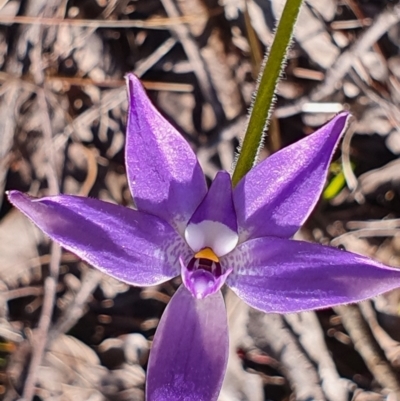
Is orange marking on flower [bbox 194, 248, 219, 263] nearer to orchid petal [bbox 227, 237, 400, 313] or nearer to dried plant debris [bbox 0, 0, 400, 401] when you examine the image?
orchid petal [bbox 227, 237, 400, 313]

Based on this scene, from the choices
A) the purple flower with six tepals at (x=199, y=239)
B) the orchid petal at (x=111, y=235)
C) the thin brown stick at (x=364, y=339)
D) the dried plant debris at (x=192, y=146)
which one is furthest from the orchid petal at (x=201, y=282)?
the thin brown stick at (x=364, y=339)

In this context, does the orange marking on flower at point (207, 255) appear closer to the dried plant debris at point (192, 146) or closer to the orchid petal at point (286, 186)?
the orchid petal at point (286, 186)

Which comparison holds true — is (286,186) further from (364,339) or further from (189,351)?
(364,339)

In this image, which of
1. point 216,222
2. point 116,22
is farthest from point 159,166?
point 116,22

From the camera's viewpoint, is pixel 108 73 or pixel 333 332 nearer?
pixel 333 332

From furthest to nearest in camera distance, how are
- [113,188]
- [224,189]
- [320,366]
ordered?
[113,188] → [320,366] → [224,189]

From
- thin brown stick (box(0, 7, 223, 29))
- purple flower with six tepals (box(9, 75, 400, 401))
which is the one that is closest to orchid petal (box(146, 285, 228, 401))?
purple flower with six tepals (box(9, 75, 400, 401))

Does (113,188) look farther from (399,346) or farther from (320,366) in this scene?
(399,346)

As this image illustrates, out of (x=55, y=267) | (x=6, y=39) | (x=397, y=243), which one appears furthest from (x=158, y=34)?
(x=397, y=243)

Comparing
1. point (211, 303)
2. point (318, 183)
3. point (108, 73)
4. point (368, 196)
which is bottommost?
point (211, 303)
